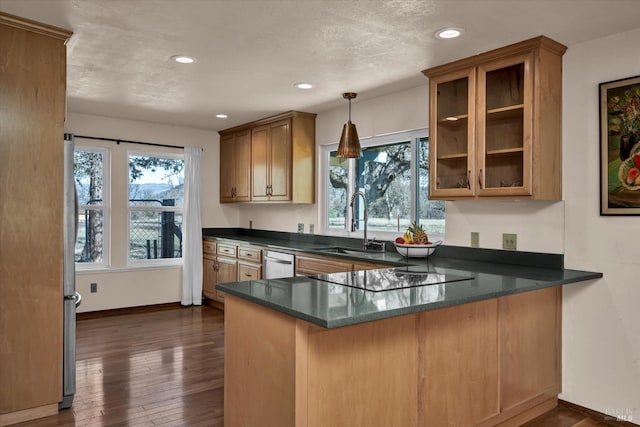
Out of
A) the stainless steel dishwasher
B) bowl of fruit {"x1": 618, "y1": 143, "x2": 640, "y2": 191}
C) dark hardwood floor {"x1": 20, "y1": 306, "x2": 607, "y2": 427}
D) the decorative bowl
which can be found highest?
bowl of fruit {"x1": 618, "y1": 143, "x2": 640, "y2": 191}

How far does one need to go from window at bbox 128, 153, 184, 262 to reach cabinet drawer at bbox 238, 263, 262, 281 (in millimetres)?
1234

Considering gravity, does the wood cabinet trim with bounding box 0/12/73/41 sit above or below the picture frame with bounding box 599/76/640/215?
above

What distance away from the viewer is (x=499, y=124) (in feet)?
9.91

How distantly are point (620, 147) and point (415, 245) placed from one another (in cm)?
148

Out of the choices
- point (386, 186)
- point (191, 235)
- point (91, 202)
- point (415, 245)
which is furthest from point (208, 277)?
point (415, 245)

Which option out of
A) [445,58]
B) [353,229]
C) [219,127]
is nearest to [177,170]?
[219,127]

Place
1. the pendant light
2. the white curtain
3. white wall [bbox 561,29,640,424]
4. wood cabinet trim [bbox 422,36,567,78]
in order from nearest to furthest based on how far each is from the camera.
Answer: white wall [bbox 561,29,640,424], wood cabinet trim [bbox 422,36,567,78], the pendant light, the white curtain

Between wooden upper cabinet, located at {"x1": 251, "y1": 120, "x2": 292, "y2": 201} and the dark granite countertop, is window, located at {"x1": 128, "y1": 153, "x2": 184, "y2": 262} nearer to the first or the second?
wooden upper cabinet, located at {"x1": 251, "y1": 120, "x2": 292, "y2": 201}

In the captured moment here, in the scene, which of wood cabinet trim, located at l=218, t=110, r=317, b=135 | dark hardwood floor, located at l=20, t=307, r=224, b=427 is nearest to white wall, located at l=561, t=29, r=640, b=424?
dark hardwood floor, located at l=20, t=307, r=224, b=427

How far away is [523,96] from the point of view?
2.85m

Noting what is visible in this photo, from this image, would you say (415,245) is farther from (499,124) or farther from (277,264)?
(277,264)

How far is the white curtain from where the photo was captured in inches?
228

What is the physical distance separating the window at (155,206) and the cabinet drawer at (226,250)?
663 millimetres

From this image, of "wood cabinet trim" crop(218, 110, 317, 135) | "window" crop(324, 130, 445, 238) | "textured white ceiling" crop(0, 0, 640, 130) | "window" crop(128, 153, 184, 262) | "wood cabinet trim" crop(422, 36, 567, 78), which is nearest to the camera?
"textured white ceiling" crop(0, 0, 640, 130)
